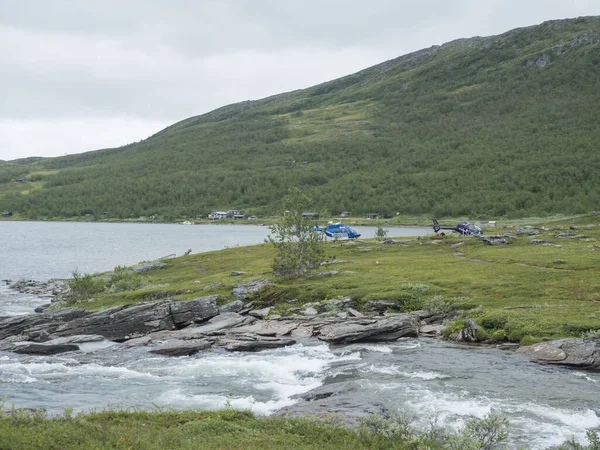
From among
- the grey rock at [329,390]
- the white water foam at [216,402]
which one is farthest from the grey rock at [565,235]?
the white water foam at [216,402]

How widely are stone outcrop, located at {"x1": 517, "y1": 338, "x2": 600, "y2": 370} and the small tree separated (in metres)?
29.9

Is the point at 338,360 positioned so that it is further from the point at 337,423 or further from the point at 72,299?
the point at 72,299

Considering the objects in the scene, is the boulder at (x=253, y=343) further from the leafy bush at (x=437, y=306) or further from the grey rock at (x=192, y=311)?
the leafy bush at (x=437, y=306)

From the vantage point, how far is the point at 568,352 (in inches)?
1164

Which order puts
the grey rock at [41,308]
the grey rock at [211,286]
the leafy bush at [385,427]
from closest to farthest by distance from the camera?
the leafy bush at [385,427], the grey rock at [211,286], the grey rock at [41,308]

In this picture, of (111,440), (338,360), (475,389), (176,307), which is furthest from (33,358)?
(475,389)

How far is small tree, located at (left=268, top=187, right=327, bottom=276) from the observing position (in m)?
57.9

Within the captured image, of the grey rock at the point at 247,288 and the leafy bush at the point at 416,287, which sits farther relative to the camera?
the grey rock at the point at 247,288

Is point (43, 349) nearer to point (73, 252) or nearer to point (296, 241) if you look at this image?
point (296, 241)

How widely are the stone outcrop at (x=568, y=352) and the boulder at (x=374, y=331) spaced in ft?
25.3

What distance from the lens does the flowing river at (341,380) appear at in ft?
73.3

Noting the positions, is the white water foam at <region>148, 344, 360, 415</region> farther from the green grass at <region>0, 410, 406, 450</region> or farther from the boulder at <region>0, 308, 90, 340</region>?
A: the boulder at <region>0, 308, 90, 340</region>

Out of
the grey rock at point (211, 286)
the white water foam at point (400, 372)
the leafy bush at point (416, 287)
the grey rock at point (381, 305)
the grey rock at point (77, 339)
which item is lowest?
the white water foam at point (400, 372)

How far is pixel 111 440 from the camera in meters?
15.7
